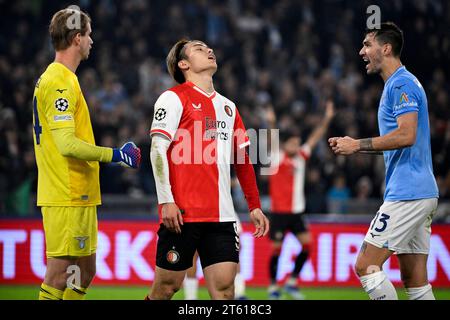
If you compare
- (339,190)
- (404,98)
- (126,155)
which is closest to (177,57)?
(126,155)

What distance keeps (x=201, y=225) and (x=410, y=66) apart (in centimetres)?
1007

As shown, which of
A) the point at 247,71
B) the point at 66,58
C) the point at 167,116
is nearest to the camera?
the point at 167,116

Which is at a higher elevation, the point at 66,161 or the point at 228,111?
the point at 228,111

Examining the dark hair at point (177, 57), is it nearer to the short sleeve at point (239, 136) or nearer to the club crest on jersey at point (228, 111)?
the club crest on jersey at point (228, 111)

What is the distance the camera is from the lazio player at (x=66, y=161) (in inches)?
215

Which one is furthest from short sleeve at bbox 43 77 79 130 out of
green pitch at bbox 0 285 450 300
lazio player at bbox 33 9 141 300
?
green pitch at bbox 0 285 450 300

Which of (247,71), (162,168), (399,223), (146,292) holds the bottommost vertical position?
(146,292)

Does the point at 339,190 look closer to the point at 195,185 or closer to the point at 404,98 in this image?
the point at 404,98

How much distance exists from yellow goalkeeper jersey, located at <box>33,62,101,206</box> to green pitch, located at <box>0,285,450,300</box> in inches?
169

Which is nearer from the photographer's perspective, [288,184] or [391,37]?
[391,37]

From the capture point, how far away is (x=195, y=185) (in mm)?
5559

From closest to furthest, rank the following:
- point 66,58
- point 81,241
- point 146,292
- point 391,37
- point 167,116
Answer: point 167,116 < point 81,241 < point 66,58 < point 391,37 < point 146,292

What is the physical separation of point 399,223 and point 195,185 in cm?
144
